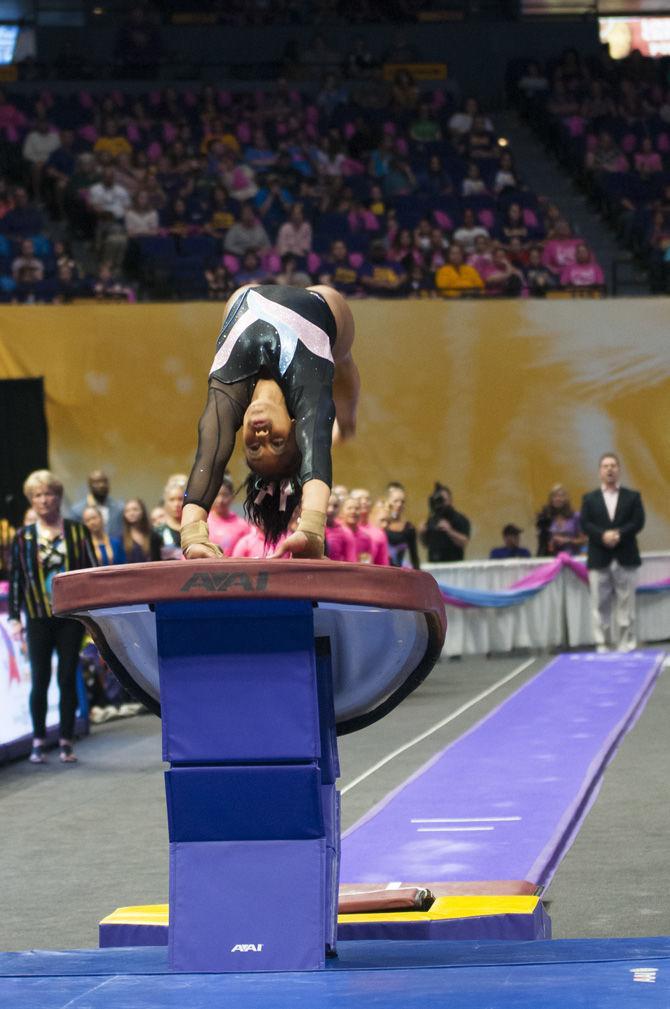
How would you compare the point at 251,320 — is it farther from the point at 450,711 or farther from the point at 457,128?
the point at 457,128

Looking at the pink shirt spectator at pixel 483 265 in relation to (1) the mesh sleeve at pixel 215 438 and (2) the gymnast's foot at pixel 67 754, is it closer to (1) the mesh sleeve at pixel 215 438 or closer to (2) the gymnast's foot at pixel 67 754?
(2) the gymnast's foot at pixel 67 754

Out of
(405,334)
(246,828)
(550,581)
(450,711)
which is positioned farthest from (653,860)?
(405,334)

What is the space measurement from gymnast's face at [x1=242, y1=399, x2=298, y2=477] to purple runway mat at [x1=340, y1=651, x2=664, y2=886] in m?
1.78

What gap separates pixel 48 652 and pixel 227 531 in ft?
4.25

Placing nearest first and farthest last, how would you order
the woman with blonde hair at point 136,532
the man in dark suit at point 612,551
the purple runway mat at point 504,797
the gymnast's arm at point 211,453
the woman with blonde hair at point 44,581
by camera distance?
the gymnast's arm at point 211,453 → the purple runway mat at point 504,797 → the woman with blonde hair at point 44,581 → the woman with blonde hair at point 136,532 → the man in dark suit at point 612,551

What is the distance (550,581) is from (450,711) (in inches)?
153

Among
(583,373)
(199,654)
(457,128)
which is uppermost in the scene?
(457,128)

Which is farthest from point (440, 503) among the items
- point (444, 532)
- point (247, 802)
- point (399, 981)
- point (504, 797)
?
point (399, 981)

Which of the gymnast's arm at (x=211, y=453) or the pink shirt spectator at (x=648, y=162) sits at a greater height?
the pink shirt spectator at (x=648, y=162)

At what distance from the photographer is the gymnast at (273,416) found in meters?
3.69

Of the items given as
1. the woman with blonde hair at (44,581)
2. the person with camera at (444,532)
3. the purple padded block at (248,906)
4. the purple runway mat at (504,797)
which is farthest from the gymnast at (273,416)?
the person with camera at (444,532)

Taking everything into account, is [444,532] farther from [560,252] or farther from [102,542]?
[102,542]

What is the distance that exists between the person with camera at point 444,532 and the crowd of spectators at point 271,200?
8.36ft

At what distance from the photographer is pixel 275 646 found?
11.0 ft
